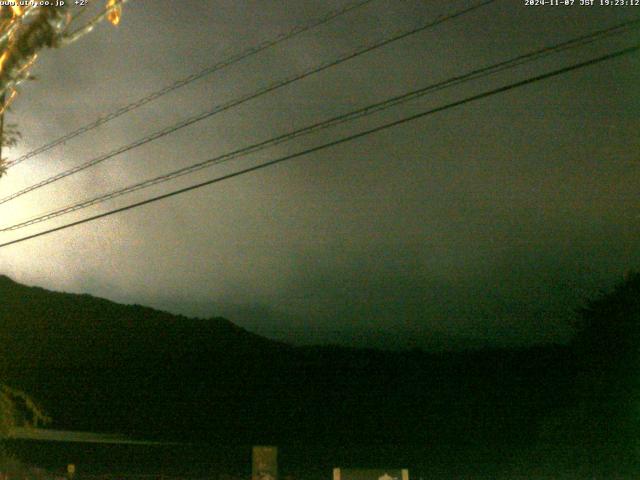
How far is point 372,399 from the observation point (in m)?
40.8

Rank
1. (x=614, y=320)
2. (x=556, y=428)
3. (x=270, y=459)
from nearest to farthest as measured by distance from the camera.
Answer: (x=270, y=459) < (x=556, y=428) < (x=614, y=320)

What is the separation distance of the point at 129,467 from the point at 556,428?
14.5 meters

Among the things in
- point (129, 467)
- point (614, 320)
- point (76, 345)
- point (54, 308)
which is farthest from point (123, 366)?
point (614, 320)

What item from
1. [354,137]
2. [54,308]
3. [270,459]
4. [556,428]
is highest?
[54,308]

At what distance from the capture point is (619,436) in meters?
20.7

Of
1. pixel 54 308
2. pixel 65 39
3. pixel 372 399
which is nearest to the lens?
pixel 65 39

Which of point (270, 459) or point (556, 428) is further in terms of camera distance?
point (556, 428)

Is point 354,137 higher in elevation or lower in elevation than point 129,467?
higher

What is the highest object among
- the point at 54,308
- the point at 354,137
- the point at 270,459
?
the point at 54,308

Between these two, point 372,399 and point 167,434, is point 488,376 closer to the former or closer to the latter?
point 372,399

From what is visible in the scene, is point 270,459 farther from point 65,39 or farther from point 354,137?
point 65,39

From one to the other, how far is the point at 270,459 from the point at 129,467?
1285cm

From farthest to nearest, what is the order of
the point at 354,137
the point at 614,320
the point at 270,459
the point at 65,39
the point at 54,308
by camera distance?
the point at 54,308
the point at 614,320
the point at 270,459
the point at 354,137
the point at 65,39

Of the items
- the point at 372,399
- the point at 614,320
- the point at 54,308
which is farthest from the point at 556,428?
the point at 54,308
